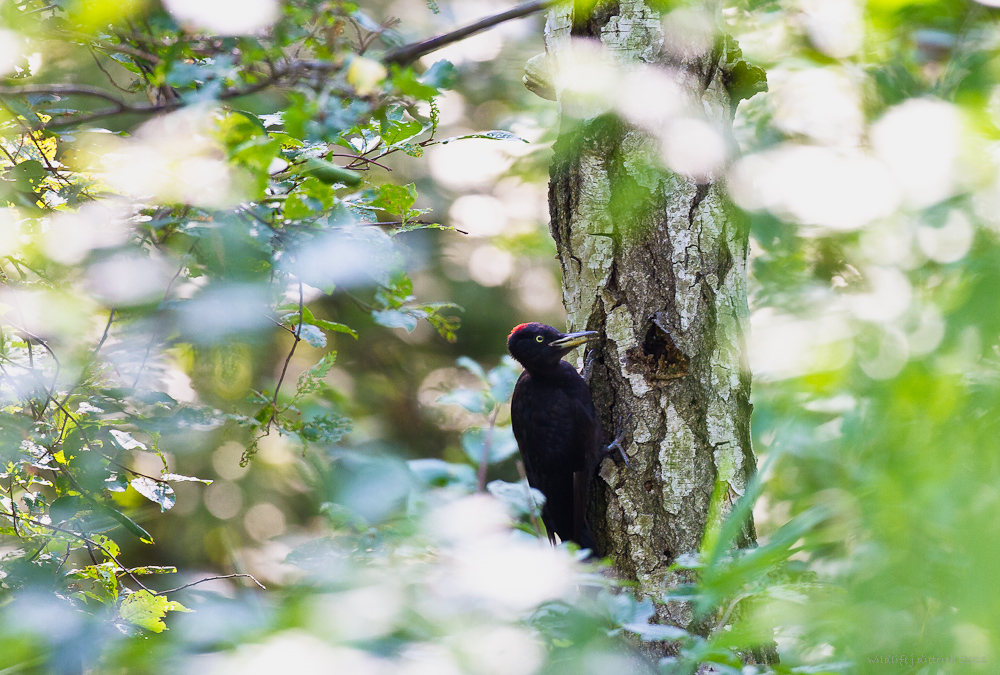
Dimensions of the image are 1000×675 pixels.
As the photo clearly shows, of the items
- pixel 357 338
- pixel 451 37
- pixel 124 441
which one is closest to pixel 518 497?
pixel 357 338

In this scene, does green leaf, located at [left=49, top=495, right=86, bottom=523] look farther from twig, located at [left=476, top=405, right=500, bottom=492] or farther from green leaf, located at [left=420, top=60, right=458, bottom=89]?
green leaf, located at [left=420, top=60, right=458, bottom=89]

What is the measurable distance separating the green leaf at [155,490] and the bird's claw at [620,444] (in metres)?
1.22

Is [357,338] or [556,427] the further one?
[556,427]

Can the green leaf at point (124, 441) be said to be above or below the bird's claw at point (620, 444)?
above

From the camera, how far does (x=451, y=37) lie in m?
1.08

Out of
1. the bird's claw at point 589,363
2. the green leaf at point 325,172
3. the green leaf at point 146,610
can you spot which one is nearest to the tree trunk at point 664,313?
the bird's claw at point 589,363

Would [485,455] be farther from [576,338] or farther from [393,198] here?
[393,198]

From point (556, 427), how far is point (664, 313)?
79 cm

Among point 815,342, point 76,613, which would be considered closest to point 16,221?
point 76,613

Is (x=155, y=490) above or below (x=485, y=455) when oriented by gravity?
above

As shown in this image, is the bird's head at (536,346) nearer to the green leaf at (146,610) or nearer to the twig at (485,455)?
the twig at (485,455)

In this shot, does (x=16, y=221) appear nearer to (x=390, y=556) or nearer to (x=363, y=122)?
(x=363, y=122)

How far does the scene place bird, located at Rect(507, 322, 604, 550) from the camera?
2.26 m

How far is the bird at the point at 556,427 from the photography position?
2256mm
